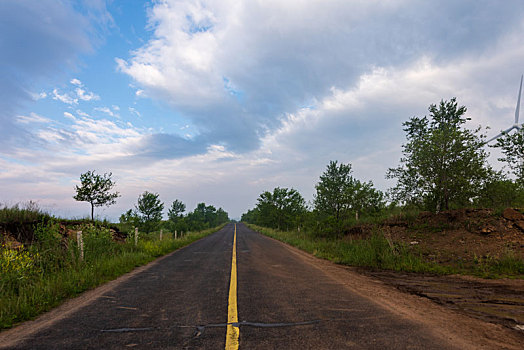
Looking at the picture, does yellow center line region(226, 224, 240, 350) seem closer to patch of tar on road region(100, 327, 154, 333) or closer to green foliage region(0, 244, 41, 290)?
patch of tar on road region(100, 327, 154, 333)

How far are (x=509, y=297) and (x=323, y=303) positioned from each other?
4293 millimetres

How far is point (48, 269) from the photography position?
736cm

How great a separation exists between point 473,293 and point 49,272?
11.6 meters

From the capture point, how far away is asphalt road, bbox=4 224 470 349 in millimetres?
3139

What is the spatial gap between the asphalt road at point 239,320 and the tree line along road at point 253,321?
1cm

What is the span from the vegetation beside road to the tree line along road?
43 cm

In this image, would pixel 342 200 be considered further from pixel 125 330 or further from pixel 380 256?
pixel 125 330

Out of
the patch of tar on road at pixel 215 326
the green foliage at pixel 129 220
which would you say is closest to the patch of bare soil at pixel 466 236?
the patch of tar on road at pixel 215 326

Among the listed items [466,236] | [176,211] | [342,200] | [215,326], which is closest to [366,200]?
[342,200]

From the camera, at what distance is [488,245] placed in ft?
29.9

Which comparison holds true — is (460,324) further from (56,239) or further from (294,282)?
(56,239)

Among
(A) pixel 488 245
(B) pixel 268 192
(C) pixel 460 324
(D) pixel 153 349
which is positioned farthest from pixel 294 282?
(B) pixel 268 192

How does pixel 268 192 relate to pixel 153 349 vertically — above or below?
above

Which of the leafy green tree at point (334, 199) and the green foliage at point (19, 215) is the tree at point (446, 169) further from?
the green foliage at point (19, 215)
